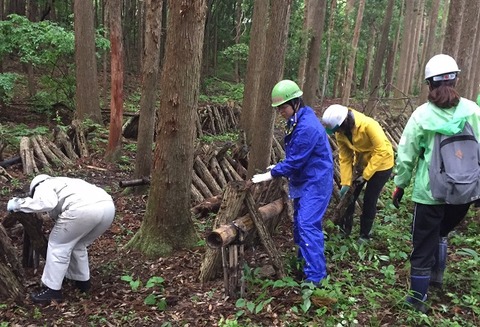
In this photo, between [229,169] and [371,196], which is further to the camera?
[229,169]

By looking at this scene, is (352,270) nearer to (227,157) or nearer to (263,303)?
(263,303)

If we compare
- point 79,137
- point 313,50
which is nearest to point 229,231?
point 79,137

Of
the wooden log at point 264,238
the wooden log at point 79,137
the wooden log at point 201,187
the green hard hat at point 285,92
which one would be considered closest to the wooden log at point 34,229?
the wooden log at point 264,238

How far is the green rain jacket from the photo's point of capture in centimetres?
323

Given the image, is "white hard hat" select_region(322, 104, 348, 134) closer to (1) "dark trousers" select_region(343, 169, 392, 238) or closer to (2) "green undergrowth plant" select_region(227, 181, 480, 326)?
(1) "dark trousers" select_region(343, 169, 392, 238)

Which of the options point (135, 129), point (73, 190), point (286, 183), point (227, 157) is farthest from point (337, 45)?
point (73, 190)

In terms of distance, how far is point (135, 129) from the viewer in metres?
11.5

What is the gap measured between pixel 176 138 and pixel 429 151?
2582mm

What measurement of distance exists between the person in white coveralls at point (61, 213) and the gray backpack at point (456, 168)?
111 inches

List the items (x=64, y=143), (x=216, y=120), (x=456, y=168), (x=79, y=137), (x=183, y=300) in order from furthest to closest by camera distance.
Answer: (x=216, y=120) < (x=79, y=137) < (x=64, y=143) < (x=183, y=300) < (x=456, y=168)

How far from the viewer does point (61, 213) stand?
386 centimetres

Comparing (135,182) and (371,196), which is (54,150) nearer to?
(135,182)

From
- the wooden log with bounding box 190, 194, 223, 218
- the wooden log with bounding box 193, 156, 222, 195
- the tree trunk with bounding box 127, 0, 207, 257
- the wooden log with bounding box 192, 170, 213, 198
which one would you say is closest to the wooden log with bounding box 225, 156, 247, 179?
the wooden log with bounding box 193, 156, 222, 195

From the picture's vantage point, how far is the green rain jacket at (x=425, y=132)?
127 inches
